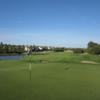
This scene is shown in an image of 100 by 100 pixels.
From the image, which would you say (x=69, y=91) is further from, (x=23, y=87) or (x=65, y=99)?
(x=23, y=87)

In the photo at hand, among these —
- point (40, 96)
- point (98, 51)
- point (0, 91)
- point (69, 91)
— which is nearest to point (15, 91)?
point (0, 91)

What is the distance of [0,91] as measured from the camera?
42.0ft

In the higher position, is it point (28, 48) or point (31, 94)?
point (28, 48)

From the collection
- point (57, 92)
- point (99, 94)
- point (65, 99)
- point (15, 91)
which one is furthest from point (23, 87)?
point (99, 94)

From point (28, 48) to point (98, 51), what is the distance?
55872 mm

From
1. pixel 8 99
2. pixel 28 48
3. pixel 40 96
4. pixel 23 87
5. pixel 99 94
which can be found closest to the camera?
pixel 8 99

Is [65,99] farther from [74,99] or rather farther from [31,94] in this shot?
[31,94]

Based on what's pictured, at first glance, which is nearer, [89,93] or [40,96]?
[40,96]

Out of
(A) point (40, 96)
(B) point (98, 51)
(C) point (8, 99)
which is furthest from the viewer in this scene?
(B) point (98, 51)

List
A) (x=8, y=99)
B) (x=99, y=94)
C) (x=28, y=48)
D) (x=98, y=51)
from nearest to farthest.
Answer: (x=8, y=99), (x=99, y=94), (x=28, y=48), (x=98, y=51)

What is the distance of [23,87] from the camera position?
14.1 m

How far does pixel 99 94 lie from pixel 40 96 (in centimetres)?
321

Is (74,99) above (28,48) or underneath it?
underneath

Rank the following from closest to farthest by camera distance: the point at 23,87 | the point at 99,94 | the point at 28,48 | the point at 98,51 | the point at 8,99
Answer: the point at 8,99 < the point at 99,94 < the point at 23,87 < the point at 28,48 < the point at 98,51
